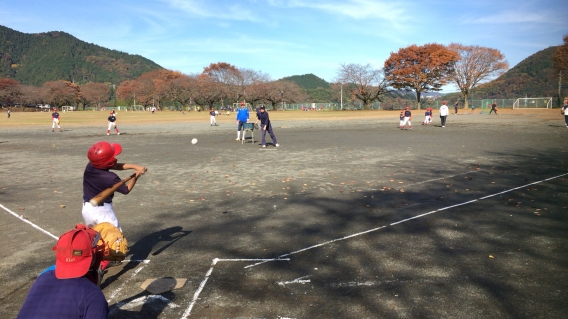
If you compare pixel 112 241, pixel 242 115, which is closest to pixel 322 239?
pixel 112 241

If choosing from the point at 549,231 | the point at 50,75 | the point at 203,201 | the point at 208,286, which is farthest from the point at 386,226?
the point at 50,75

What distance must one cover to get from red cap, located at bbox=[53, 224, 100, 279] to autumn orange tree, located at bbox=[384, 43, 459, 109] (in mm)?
71485

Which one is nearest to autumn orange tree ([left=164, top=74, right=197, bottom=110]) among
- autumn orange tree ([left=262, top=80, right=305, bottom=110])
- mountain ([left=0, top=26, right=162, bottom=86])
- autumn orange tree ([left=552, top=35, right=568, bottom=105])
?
autumn orange tree ([left=262, top=80, right=305, bottom=110])

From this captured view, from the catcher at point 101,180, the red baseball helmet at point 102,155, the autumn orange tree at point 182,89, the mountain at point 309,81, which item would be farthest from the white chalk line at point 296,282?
the mountain at point 309,81

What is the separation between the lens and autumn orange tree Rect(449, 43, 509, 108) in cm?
6725

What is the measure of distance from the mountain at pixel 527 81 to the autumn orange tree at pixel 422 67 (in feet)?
69.2

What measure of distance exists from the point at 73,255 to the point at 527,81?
352ft

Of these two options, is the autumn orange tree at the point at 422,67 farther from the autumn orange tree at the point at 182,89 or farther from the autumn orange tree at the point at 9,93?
the autumn orange tree at the point at 9,93

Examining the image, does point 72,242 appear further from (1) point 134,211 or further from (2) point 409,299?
(1) point 134,211

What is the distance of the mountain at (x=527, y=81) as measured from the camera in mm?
87000

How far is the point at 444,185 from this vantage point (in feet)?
31.6

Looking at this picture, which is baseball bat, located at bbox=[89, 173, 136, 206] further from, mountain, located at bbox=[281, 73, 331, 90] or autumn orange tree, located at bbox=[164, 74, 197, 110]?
mountain, located at bbox=[281, 73, 331, 90]

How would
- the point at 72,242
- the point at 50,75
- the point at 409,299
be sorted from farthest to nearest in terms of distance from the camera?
the point at 50,75 → the point at 409,299 → the point at 72,242

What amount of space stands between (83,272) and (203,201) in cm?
620
